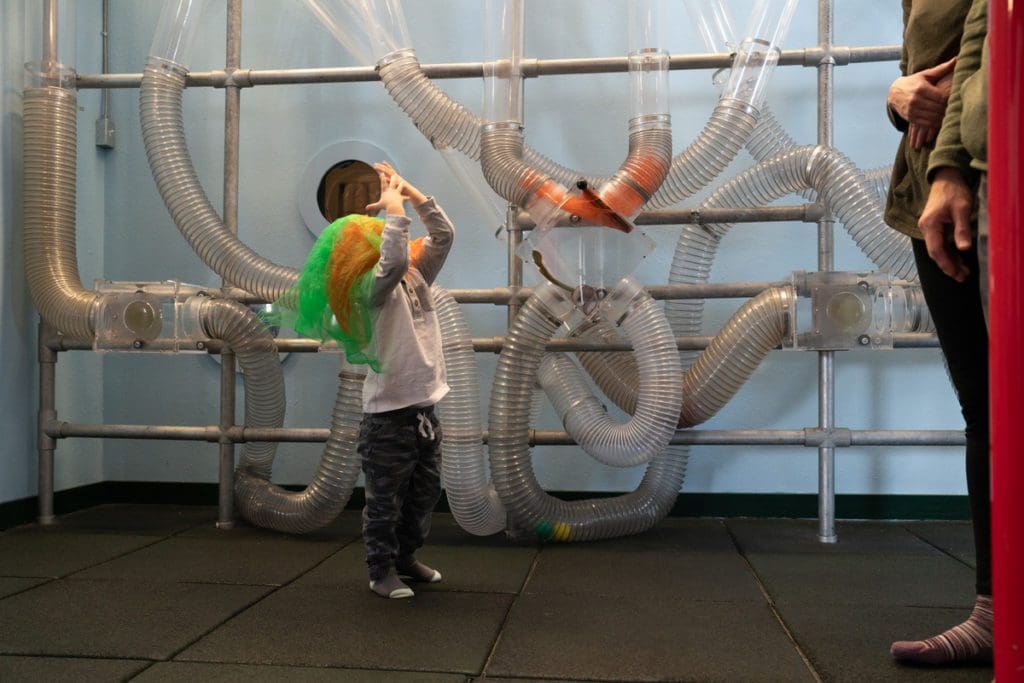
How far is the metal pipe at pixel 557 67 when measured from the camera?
2.80 m

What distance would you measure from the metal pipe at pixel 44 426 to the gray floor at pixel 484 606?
0.11 meters

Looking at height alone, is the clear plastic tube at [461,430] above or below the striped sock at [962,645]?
above

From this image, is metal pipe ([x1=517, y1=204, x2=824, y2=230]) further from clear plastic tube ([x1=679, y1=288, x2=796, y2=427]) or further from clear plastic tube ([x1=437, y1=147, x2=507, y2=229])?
clear plastic tube ([x1=679, y1=288, x2=796, y2=427])

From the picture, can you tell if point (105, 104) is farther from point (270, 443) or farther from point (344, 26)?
point (270, 443)

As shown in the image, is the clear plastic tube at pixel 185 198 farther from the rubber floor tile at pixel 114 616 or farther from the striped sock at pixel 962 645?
the striped sock at pixel 962 645

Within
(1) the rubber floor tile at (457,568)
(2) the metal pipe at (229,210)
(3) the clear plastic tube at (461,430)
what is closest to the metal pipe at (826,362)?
(1) the rubber floor tile at (457,568)

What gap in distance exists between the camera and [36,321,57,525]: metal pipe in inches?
121

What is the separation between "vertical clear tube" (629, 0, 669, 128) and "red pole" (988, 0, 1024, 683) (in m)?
1.84

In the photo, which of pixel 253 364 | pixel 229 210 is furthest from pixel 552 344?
pixel 229 210

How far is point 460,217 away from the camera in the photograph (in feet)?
11.2

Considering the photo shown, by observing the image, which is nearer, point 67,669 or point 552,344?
point 67,669

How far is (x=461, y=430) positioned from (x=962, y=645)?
1.44m

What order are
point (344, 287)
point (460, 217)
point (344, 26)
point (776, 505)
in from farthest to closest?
point (460, 217) → point (776, 505) → point (344, 26) → point (344, 287)

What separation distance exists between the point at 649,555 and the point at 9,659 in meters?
1.64
